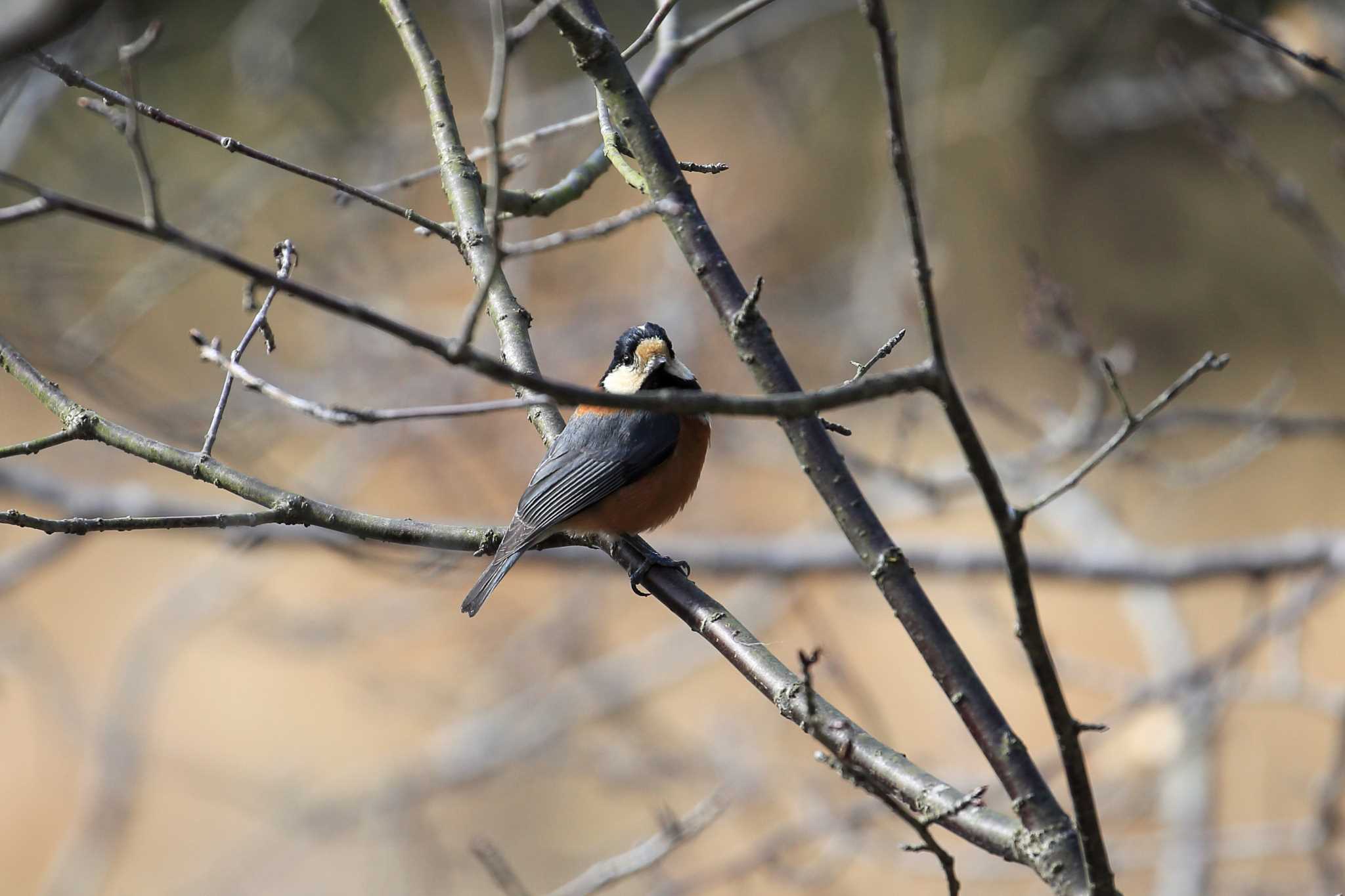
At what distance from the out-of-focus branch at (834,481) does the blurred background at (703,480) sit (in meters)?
2.20

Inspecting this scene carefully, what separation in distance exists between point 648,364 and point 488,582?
85cm

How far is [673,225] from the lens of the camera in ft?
6.15

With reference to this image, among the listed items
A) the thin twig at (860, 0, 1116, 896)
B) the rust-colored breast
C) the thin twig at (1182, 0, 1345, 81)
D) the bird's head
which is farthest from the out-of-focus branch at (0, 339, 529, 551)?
the thin twig at (1182, 0, 1345, 81)

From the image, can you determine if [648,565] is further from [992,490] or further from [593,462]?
[992,490]

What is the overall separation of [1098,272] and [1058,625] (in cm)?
282

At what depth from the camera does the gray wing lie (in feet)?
10.4

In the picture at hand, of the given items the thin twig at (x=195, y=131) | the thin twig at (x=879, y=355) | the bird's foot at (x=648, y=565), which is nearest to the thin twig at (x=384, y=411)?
the thin twig at (x=195, y=131)

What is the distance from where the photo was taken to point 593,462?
3.30 m

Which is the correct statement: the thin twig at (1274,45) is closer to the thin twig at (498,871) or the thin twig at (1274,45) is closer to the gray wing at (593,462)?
the gray wing at (593,462)

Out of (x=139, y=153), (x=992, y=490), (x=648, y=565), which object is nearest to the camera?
(x=992, y=490)

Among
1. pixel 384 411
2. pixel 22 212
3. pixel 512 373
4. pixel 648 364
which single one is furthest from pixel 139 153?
pixel 648 364

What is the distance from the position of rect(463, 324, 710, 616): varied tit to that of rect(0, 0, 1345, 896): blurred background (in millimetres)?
957

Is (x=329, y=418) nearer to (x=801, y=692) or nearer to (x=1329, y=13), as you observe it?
(x=801, y=692)

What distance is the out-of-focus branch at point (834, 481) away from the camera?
1557 mm
